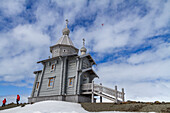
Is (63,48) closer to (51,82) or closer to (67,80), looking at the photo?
(51,82)

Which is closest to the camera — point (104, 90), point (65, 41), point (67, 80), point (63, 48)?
point (104, 90)

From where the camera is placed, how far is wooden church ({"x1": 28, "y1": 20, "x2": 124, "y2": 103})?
61.6ft

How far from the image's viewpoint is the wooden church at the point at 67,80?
18781 millimetres

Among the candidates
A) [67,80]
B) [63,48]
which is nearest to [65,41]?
[63,48]

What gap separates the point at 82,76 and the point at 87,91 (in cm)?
232

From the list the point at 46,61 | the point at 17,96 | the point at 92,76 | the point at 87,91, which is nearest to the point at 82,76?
the point at 87,91

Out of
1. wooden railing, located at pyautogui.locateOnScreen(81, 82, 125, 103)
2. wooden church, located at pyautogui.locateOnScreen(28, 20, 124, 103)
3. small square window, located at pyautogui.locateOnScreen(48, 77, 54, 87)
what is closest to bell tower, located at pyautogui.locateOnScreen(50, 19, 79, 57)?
wooden church, located at pyautogui.locateOnScreen(28, 20, 124, 103)

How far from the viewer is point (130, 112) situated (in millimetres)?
10828

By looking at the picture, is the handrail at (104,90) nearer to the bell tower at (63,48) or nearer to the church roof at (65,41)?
the bell tower at (63,48)

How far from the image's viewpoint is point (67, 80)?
20.8 meters

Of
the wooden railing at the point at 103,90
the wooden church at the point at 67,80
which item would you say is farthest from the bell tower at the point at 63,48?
the wooden railing at the point at 103,90

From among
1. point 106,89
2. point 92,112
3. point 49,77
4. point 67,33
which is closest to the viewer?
point 92,112

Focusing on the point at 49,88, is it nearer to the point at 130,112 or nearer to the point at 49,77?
the point at 49,77

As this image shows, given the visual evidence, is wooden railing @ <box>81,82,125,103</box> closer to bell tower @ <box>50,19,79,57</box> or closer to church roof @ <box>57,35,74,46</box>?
bell tower @ <box>50,19,79,57</box>
